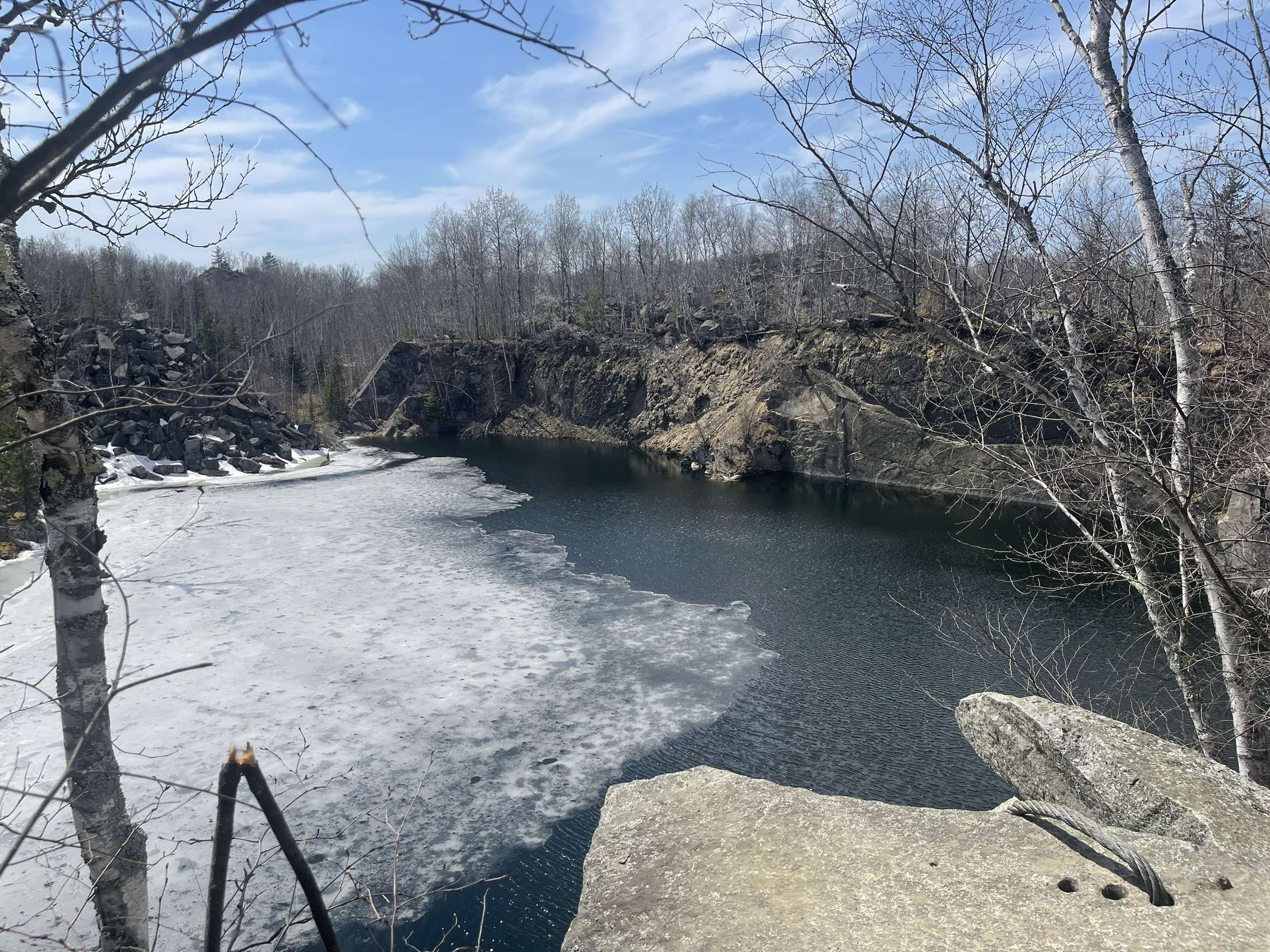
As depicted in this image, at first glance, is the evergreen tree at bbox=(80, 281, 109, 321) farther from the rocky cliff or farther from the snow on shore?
the snow on shore

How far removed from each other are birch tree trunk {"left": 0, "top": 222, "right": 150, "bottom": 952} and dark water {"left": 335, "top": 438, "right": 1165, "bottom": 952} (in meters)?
3.14

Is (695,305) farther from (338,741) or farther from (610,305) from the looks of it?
(338,741)

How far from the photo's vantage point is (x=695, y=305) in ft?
177

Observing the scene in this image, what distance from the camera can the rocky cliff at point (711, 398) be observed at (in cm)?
3189

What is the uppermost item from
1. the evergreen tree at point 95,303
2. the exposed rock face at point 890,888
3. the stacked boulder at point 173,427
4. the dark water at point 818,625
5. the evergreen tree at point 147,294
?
the evergreen tree at point 147,294

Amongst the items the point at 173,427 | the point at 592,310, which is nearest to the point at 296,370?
the point at 592,310

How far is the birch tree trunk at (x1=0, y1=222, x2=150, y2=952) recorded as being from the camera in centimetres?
346

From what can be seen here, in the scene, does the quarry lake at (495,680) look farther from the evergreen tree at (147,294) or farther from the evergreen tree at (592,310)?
the evergreen tree at (147,294)

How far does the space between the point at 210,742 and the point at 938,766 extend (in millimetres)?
8980

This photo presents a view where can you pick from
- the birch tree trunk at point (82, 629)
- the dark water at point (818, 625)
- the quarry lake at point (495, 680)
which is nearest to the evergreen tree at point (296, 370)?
the dark water at point (818, 625)

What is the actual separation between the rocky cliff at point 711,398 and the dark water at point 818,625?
2.85 m

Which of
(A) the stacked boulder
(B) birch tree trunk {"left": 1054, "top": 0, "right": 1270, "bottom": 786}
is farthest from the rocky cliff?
(A) the stacked boulder

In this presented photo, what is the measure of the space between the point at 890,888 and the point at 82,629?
4077 millimetres

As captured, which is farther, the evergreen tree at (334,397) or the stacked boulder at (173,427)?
the evergreen tree at (334,397)
